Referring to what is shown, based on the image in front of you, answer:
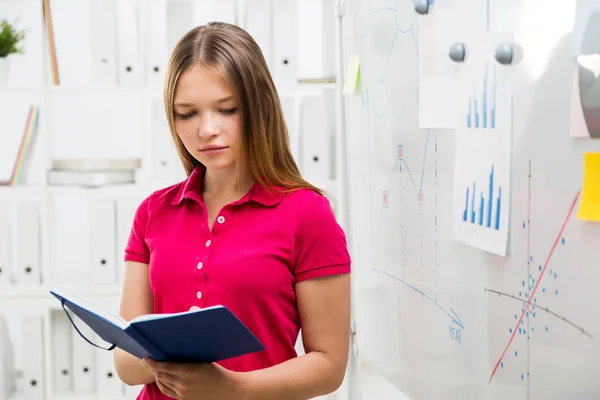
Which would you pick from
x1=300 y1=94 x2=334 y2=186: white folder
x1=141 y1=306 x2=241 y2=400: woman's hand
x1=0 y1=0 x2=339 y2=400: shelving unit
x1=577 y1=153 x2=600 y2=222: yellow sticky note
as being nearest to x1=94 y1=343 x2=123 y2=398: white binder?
x1=0 y1=0 x2=339 y2=400: shelving unit

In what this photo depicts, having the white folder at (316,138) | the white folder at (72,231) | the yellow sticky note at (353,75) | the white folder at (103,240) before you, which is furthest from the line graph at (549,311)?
the white folder at (72,231)

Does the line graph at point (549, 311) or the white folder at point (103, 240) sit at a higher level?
the line graph at point (549, 311)

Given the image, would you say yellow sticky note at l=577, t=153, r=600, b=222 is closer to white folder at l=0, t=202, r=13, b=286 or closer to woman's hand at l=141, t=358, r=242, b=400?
woman's hand at l=141, t=358, r=242, b=400

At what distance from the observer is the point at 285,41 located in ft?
7.39

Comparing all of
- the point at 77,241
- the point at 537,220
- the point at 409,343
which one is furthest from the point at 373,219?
the point at 77,241

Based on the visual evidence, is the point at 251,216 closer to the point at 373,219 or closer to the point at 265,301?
the point at 265,301

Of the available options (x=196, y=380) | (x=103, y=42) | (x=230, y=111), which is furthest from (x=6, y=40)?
(x=196, y=380)

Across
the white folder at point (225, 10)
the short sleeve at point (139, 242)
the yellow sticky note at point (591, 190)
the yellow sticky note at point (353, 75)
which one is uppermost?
the white folder at point (225, 10)

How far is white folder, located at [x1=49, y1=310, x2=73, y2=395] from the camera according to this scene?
7.85 feet

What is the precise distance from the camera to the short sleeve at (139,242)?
1.25 m

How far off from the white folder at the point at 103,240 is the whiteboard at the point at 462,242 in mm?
922

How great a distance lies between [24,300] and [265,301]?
148 cm

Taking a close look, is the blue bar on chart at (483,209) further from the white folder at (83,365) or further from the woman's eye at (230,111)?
the white folder at (83,365)

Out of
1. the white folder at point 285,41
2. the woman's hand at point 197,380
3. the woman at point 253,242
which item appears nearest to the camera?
the woman's hand at point 197,380
